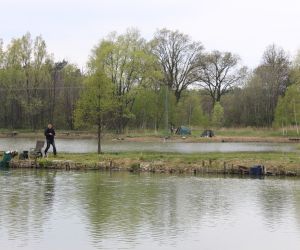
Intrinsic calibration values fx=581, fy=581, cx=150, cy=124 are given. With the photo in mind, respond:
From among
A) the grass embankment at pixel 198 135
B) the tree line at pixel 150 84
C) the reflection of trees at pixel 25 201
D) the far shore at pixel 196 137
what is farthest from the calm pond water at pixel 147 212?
the tree line at pixel 150 84

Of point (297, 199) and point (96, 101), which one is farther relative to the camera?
point (96, 101)

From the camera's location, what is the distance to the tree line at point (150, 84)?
3164 inches

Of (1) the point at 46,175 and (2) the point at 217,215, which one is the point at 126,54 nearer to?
(1) the point at 46,175

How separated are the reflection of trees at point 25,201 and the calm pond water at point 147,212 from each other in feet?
Result: 0.08

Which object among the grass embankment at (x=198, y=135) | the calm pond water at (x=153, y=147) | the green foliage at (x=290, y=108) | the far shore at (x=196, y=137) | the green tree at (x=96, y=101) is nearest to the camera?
the green tree at (x=96, y=101)

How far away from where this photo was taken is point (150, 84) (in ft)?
272

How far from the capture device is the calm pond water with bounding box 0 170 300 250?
13.9m

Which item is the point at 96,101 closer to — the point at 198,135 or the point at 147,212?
the point at 147,212

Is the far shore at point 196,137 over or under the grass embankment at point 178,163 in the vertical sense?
over

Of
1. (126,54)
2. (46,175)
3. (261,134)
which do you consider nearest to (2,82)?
(126,54)

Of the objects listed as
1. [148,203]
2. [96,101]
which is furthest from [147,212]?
[96,101]

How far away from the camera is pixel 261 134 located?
Answer: 235ft

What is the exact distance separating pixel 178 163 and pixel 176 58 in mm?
60992

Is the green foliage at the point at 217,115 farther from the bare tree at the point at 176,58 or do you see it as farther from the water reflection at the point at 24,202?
the water reflection at the point at 24,202
